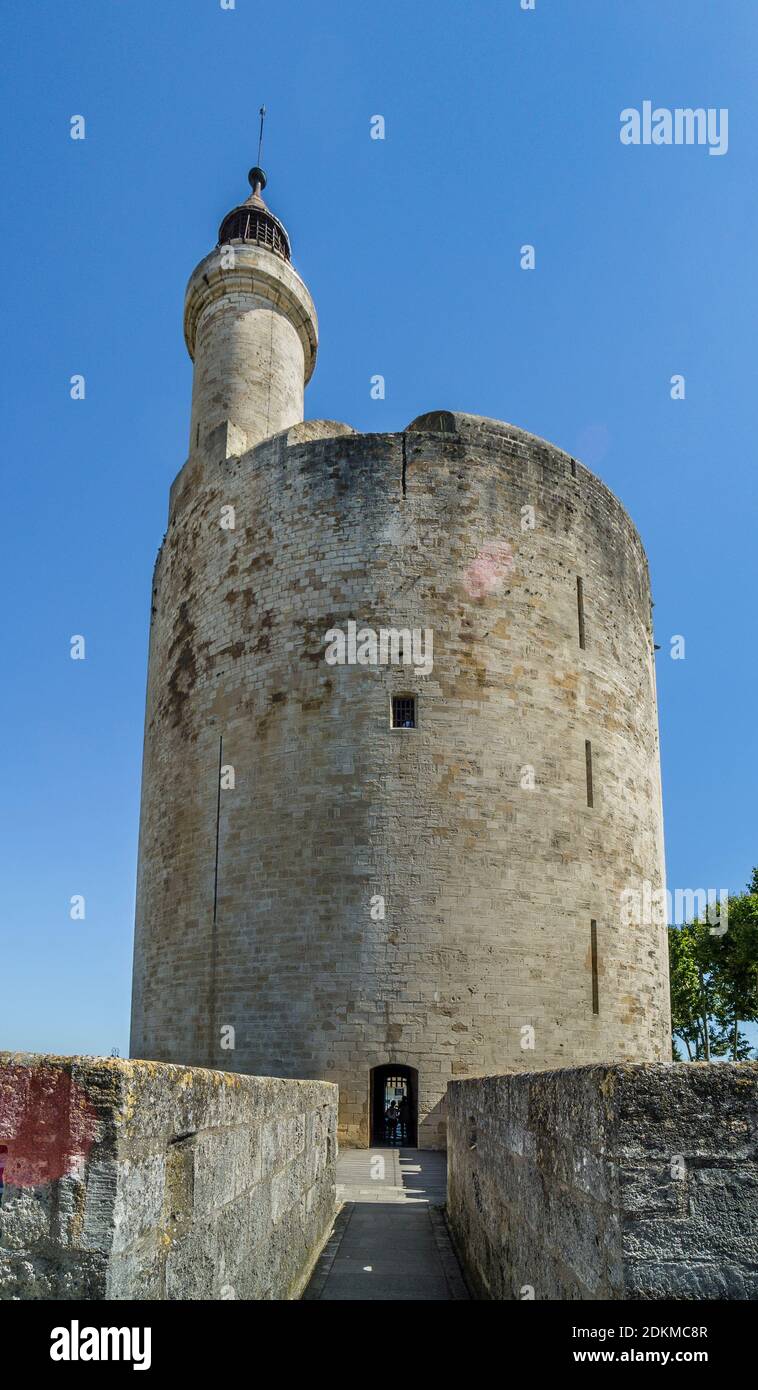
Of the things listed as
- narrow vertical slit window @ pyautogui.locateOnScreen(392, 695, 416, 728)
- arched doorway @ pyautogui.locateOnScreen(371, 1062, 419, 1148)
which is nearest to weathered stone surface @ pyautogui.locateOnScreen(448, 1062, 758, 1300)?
arched doorway @ pyautogui.locateOnScreen(371, 1062, 419, 1148)

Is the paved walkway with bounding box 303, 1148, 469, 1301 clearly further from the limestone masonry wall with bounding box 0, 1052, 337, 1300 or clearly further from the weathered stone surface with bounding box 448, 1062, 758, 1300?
the weathered stone surface with bounding box 448, 1062, 758, 1300

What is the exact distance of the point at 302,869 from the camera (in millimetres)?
14312

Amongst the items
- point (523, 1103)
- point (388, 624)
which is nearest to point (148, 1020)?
point (388, 624)

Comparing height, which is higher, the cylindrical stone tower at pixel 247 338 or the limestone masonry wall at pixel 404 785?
the cylindrical stone tower at pixel 247 338

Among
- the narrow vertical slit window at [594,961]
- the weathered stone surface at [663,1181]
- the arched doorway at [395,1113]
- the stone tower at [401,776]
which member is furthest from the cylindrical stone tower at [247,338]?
the weathered stone surface at [663,1181]

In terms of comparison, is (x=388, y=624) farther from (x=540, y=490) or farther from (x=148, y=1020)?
(x=148, y=1020)

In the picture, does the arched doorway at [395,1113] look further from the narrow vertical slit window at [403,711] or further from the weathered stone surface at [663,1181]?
the weathered stone surface at [663,1181]

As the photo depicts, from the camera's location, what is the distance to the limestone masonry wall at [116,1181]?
2357 millimetres

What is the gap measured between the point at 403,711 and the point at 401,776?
1.05 m

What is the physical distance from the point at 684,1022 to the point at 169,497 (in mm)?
25583

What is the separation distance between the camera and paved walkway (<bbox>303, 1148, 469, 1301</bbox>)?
601cm

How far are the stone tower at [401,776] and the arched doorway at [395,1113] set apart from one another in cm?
8

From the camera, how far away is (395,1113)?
45.9ft
